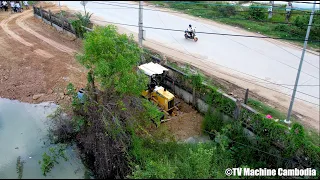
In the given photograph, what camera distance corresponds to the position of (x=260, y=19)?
925 inches

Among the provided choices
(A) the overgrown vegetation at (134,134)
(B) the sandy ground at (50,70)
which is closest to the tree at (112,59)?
(A) the overgrown vegetation at (134,134)

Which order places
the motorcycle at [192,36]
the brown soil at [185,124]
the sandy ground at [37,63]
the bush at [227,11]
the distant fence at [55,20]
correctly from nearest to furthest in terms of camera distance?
the brown soil at [185,124] → the sandy ground at [37,63] → the motorcycle at [192,36] → the distant fence at [55,20] → the bush at [227,11]

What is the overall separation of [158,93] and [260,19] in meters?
14.7

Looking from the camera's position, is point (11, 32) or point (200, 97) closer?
point (200, 97)

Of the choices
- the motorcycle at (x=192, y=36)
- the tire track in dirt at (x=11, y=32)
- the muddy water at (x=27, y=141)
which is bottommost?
the muddy water at (x=27, y=141)

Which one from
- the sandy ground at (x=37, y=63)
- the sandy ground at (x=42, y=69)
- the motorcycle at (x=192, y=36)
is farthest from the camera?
the motorcycle at (x=192, y=36)

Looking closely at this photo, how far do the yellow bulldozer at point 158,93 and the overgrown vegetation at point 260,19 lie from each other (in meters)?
6.43

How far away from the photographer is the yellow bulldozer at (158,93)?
39.5ft

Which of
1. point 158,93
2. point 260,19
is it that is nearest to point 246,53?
point 260,19

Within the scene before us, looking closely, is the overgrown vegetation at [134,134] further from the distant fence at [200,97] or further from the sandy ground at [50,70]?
the sandy ground at [50,70]

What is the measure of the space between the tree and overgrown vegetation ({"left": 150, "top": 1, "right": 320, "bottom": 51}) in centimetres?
863

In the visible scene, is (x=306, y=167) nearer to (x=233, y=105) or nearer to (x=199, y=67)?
(x=233, y=105)

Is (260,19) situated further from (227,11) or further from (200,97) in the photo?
(200,97)

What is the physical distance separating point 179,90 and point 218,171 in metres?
5.43
